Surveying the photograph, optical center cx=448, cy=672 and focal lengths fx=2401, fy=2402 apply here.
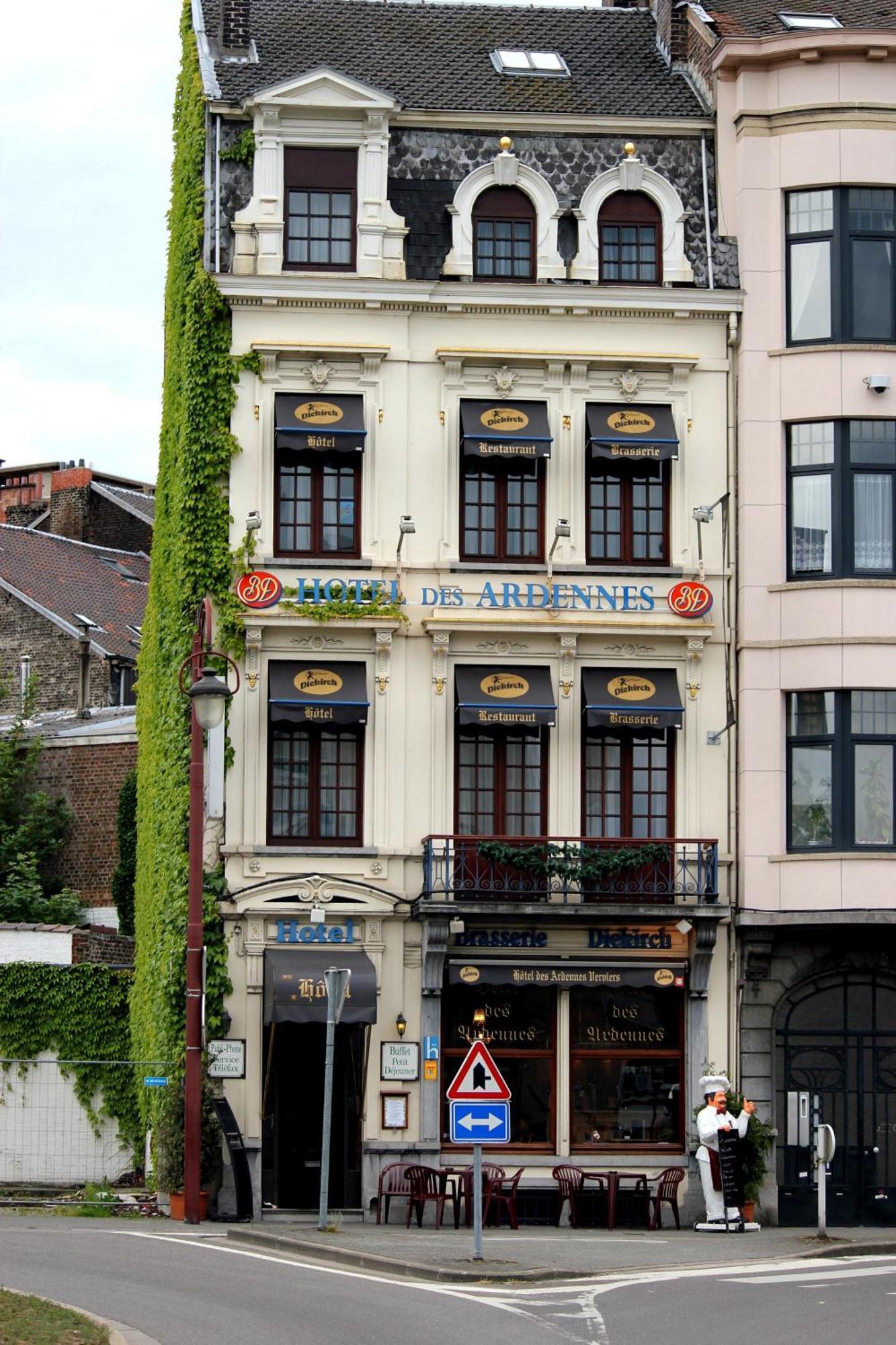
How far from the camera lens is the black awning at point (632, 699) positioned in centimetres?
3128

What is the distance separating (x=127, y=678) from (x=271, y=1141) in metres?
26.6

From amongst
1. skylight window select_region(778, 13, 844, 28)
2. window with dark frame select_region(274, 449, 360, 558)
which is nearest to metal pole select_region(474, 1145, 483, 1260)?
window with dark frame select_region(274, 449, 360, 558)

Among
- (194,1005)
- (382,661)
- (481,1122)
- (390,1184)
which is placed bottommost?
(390,1184)

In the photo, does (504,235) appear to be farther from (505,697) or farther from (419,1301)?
(419,1301)

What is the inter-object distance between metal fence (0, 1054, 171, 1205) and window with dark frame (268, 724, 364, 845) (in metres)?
4.85

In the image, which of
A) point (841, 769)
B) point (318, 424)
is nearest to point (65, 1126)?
point (318, 424)

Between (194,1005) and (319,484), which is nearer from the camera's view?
(194,1005)

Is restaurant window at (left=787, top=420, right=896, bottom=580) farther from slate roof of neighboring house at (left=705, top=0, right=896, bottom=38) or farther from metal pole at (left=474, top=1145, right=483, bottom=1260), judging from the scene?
metal pole at (left=474, top=1145, right=483, bottom=1260)

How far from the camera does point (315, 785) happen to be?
31.3 metres

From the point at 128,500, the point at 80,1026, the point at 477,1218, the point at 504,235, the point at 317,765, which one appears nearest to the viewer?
the point at 477,1218

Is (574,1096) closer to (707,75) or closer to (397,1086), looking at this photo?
(397,1086)

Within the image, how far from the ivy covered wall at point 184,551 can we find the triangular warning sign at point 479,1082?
26.3 ft

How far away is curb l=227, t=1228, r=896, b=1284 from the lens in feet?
69.6

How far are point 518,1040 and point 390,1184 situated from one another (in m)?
2.70
